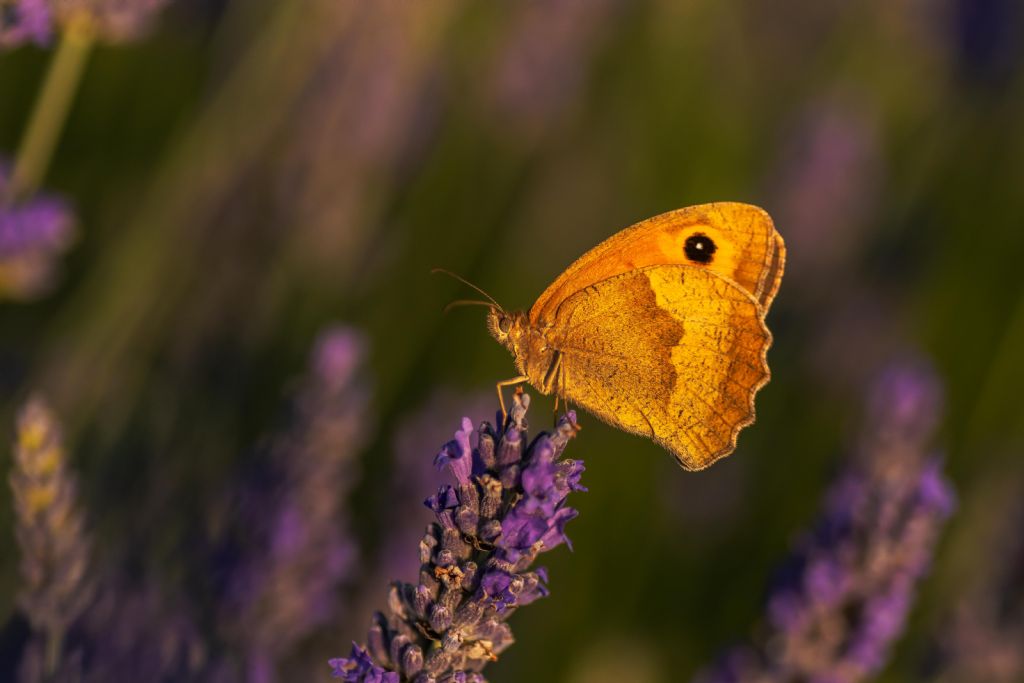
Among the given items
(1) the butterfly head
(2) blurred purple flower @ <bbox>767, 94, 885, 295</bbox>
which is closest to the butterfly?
(1) the butterfly head

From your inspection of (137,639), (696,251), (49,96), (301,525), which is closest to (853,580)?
(696,251)

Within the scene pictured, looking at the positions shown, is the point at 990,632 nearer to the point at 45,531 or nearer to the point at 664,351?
the point at 664,351

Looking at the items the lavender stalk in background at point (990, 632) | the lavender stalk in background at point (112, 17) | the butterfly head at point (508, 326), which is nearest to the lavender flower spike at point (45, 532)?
the lavender stalk in background at point (112, 17)

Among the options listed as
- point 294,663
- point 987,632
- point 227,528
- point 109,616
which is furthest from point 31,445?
point 987,632

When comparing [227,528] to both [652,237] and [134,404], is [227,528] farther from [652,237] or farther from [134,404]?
[652,237]

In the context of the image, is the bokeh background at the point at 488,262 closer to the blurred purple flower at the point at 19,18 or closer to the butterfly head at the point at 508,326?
the butterfly head at the point at 508,326

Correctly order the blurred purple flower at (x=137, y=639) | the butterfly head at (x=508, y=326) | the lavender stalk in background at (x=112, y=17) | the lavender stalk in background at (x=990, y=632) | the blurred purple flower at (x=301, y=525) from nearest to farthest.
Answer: the blurred purple flower at (x=137, y=639) → the lavender stalk in background at (x=112, y=17) → the blurred purple flower at (x=301, y=525) → the butterfly head at (x=508, y=326) → the lavender stalk in background at (x=990, y=632)
